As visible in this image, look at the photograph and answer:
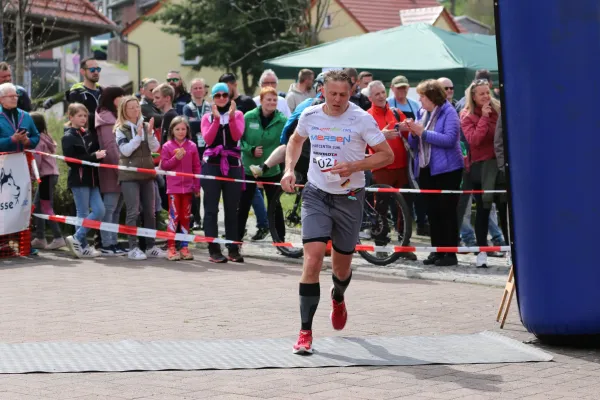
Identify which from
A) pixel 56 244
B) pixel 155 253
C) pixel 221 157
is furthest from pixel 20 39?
pixel 221 157

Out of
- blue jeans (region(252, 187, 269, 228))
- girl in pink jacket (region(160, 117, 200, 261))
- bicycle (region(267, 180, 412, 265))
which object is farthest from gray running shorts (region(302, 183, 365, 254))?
blue jeans (region(252, 187, 269, 228))

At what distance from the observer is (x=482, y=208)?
41.7 feet

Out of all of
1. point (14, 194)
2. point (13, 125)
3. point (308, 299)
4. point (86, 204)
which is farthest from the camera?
point (86, 204)

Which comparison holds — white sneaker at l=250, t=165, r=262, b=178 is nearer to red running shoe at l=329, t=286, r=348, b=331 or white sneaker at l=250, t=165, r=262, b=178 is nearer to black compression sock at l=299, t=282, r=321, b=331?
red running shoe at l=329, t=286, r=348, b=331

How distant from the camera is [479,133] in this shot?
12.7 meters

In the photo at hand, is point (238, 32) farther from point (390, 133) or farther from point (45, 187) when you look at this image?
point (390, 133)

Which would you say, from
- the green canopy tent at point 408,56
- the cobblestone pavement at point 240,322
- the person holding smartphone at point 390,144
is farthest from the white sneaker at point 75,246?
the green canopy tent at point 408,56

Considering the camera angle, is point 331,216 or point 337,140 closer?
point 337,140

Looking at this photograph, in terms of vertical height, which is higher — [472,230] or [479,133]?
[479,133]

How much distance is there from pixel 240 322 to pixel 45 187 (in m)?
5.52

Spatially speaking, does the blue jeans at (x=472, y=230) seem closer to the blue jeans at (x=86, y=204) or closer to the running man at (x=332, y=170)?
the blue jeans at (x=86, y=204)

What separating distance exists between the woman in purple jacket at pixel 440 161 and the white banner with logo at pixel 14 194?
168 inches

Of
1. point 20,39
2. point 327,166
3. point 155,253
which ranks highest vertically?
point 20,39

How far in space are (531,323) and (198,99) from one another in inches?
312
